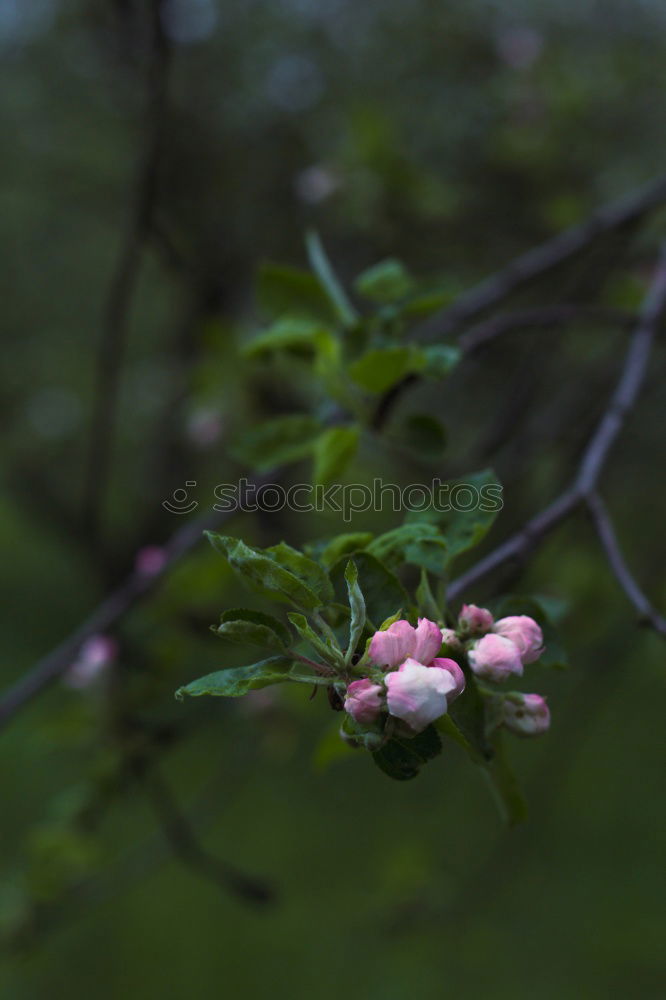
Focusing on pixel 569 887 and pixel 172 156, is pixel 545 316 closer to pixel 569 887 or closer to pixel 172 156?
pixel 172 156

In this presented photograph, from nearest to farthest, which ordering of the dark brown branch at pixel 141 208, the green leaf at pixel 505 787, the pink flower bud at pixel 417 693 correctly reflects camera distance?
the pink flower bud at pixel 417 693 < the green leaf at pixel 505 787 < the dark brown branch at pixel 141 208

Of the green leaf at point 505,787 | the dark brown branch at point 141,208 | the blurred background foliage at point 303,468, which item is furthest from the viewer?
the blurred background foliage at point 303,468

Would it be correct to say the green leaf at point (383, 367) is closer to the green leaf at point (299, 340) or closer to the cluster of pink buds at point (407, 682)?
the green leaf at point (299, 340)

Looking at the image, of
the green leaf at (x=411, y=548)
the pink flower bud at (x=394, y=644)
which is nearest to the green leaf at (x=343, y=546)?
the green leaf at (x=411, y=548)

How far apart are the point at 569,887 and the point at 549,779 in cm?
35

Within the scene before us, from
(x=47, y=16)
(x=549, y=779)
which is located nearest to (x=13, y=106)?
(x=47, y=16)

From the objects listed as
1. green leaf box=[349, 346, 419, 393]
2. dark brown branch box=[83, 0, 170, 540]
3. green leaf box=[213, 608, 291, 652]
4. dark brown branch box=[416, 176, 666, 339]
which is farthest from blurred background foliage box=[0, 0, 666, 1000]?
green leaf box=[213, 608, 291, 652]

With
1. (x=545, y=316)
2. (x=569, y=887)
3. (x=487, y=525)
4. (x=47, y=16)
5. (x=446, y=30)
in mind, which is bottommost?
(x=569, y=887)

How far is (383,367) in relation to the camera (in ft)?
2.06

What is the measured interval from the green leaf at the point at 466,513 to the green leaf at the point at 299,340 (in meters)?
0.17

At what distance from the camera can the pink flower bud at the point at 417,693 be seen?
382 mm

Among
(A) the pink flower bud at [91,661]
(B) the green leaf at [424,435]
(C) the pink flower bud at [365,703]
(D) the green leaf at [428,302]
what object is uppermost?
(C) the pink flower bud at [365,703]

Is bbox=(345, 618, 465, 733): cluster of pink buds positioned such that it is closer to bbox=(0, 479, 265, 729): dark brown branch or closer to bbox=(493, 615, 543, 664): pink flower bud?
bbox=(493, 615, 543, 664): pink flower bud

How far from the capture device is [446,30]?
7.88ft
